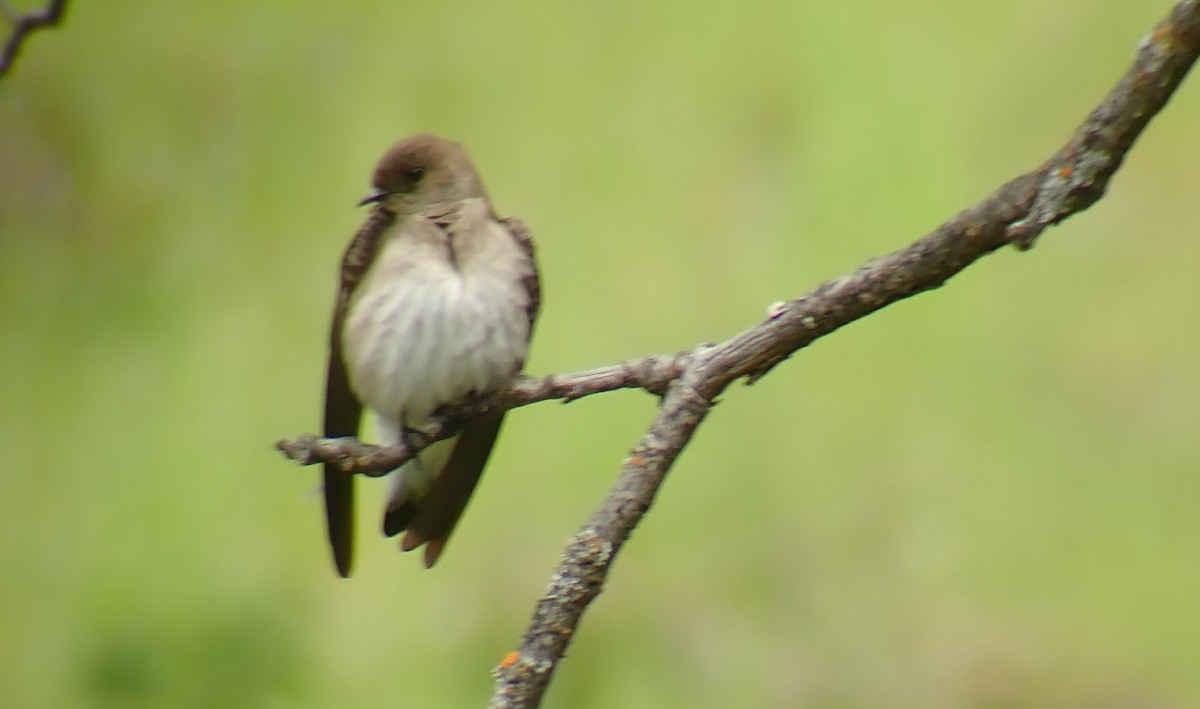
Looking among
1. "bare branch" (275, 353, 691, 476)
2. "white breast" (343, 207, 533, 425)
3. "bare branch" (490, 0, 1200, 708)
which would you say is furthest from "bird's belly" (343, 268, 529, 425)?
"bare branch" (490, 0, 1200, 708)

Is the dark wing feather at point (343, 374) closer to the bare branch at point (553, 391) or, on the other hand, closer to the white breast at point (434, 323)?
the white breast at point (434, 323)

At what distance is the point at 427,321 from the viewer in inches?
53.7

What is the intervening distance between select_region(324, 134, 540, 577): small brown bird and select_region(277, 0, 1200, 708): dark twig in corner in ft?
0.61

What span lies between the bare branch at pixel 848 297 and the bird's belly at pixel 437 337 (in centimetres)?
29

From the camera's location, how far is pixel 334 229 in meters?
2.11

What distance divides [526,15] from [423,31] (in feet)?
0.54

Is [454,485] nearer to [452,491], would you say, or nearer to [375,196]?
[452,491]

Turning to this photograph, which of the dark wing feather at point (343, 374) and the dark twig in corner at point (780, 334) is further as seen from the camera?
the dark wing feather at point (343, 374)

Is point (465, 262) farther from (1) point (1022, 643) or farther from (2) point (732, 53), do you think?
(1) point (1022, 643)

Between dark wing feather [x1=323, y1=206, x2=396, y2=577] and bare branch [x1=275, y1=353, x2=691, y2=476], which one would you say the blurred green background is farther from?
bare branch [x1=275, y1=353, x2=691, y2=476]

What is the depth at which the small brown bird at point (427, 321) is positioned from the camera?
4.48ft

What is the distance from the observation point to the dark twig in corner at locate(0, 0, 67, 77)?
4.79ft

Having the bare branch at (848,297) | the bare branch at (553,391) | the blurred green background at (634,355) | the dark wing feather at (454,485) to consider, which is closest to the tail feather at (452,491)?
the dark wing feather at (454,485)

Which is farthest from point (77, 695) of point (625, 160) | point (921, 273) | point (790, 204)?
point (921, 273)
